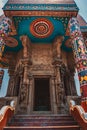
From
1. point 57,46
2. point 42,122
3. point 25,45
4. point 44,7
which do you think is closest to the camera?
point 42,122

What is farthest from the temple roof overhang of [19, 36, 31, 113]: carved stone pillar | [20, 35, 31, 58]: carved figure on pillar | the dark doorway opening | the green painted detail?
the dark doorway opening

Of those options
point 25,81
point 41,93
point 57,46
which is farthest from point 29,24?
point 41,93

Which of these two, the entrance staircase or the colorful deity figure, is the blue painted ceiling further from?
the entrance staircase

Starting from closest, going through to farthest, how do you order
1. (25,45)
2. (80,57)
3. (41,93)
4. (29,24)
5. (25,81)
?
(80,57) < (25,81) < (29,24) < (25,45) < (41,93)

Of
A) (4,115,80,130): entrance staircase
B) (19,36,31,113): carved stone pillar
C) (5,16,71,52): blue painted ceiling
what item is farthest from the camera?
(5,16,71,52): blue painted ceiling

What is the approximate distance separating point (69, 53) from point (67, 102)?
15.1 ft

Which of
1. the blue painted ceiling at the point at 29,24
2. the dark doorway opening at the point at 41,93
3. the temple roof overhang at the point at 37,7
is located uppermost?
the temple roof overhang at the point at 37,7

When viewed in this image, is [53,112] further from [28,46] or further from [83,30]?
[83,30]

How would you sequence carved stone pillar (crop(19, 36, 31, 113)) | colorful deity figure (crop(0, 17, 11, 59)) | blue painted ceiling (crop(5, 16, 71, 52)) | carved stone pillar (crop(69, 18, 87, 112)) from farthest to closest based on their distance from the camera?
1. blue painted ceiling (crop(5, 16, 71, 52))
2. carved stone pillar (crop(19, 36, 31, 113))
3. colorful deity figure (crop(0, 17, 11, 59))
4. carved stone pillar (crop(69, 18, 87, 112))

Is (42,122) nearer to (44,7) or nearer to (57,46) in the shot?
(57,46)

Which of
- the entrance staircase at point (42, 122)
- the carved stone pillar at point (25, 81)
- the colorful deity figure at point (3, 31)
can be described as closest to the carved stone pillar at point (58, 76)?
the carved stone pillar at point (25, 81)

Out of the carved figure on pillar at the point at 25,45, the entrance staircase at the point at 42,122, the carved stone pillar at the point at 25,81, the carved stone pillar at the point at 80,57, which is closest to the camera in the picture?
the entrance staircase at the point at 42,122

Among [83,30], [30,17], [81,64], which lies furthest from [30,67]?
[83,30]

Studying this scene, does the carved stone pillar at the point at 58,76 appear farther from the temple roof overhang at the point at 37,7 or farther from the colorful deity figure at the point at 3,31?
the colorful deity figure at the point at 3,31
